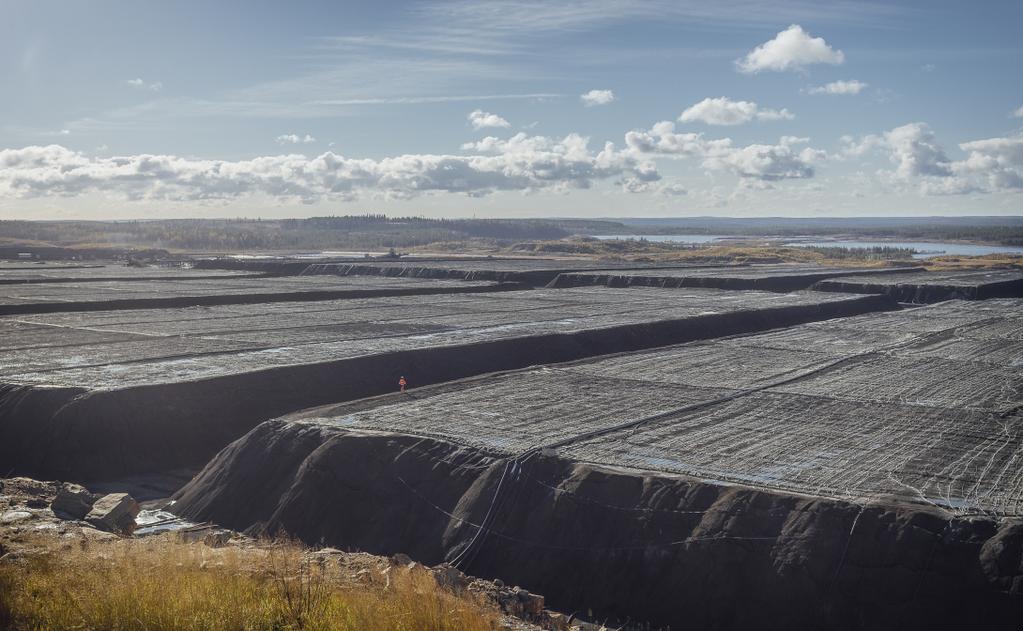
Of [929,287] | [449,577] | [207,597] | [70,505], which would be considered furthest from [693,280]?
[207,597]

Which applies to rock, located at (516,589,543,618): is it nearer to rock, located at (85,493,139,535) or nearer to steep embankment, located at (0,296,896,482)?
rock, located at (85,493,139,535)

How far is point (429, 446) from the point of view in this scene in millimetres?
15492

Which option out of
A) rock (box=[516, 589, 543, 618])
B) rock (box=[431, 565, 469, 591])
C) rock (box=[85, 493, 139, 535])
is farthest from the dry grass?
rock (box=[85, 493, 139, 535])

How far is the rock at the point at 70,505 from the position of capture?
1535 centimetres

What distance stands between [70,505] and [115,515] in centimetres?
113

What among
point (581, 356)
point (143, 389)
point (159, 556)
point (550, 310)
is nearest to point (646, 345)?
point (581, 356)

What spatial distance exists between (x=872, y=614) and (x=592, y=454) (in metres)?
5.03

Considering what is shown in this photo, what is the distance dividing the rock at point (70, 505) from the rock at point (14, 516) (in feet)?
1.66

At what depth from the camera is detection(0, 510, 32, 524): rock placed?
1445 centimetres

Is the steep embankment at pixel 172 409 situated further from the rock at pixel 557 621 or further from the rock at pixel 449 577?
the rock at pixel 557 621

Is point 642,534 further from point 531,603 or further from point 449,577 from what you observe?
point 449,577

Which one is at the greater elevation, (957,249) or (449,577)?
(957,249)

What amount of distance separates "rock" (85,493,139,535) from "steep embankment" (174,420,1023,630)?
102 centimetres

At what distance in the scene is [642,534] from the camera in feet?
40.9
